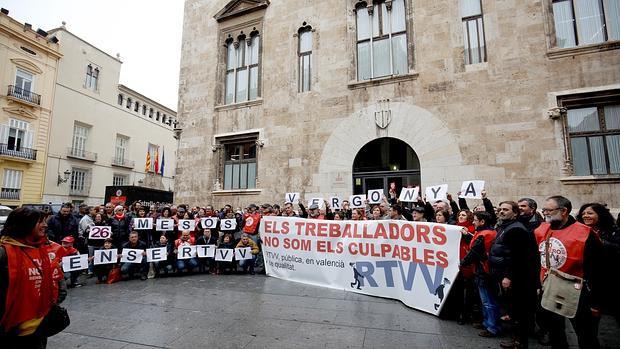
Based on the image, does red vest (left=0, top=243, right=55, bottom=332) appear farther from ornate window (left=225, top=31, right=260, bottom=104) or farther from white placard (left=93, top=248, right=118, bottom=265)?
ornate window (left=225, top=31, right=260, bottom=104)

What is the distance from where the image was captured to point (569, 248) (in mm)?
3662

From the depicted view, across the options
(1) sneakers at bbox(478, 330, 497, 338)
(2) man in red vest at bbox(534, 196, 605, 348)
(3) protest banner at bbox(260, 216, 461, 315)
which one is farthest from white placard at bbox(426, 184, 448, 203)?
(2) man in red vest at bbox(534, 196, 605, 348)

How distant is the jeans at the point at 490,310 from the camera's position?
4.79 m

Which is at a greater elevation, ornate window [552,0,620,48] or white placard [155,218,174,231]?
ornate window [552,0,620,48]

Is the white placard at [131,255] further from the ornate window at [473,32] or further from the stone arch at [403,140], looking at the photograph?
the ornate window at [473,32]

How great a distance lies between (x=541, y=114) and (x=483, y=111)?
1.61m

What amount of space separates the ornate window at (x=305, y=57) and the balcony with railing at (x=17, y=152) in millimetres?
27059

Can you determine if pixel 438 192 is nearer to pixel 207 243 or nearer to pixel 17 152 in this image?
pixel 207 243

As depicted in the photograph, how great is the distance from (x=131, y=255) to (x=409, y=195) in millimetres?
7800

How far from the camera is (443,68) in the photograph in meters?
11.3

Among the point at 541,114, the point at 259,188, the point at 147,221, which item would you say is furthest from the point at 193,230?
the point at 541,114

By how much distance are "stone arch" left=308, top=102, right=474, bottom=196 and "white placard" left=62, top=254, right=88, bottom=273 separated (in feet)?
24.8

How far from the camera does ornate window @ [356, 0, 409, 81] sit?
40.1 ft

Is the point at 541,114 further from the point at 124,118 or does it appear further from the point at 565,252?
the point at 124,118
